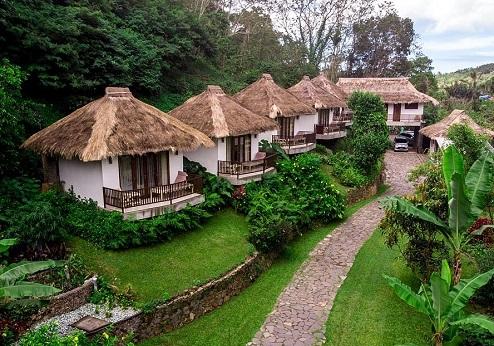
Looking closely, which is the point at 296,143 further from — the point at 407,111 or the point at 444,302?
the point at 407,111

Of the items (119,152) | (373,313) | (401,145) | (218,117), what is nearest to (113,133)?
(119,152)

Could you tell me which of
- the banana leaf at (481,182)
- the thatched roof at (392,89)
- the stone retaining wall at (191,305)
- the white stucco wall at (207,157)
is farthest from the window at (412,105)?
the stone retaining wall at (191,305)

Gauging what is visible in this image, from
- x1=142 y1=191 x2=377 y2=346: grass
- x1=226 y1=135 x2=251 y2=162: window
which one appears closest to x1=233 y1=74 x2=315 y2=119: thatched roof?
x1=226 y1=135 x2=251 y2=162: window

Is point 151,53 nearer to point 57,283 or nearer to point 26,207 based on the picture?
point 26,207

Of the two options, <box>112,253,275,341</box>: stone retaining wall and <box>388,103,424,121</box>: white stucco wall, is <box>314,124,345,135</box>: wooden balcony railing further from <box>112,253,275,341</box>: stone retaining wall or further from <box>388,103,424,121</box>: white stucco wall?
<box>112,253,275,341</box>: stone retaining wall

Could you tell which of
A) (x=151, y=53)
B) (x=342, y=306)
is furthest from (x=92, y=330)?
(x=151, y=53)

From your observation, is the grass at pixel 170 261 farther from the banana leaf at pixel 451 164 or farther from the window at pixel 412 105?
the window at pixel 412 105

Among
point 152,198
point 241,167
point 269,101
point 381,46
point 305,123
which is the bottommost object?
point 152,198
